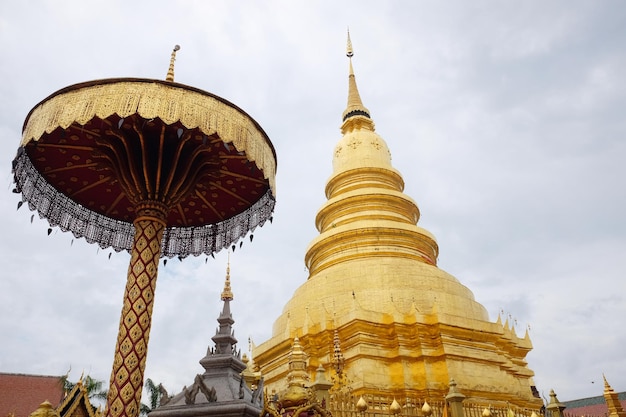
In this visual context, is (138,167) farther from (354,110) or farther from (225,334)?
(354,110)

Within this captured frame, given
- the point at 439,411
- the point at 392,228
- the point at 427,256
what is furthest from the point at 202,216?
the point at 427,256

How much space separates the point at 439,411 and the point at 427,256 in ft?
28.9

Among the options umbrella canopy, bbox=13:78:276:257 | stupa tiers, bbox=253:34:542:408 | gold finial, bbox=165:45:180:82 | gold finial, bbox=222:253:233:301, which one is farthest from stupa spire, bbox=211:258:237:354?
stupa tiers, bbox=253:34:542:408

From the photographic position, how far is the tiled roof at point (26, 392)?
1725 cm

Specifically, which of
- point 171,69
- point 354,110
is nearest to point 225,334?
point 171,69

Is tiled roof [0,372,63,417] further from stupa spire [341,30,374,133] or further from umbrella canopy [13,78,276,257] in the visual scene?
stupa spire [341,30,374,133]

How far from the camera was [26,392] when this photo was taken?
59.3ft

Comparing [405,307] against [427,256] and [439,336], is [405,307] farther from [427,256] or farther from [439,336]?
[427,256]

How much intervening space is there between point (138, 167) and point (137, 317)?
2.37 meters

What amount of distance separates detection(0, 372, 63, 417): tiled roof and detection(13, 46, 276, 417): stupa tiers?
9953 millimetres

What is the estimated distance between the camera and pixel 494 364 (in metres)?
15.7

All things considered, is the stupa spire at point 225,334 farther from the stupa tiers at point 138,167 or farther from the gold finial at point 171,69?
the gold finial at point 171,69

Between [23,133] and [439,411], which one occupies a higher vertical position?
[23,133]

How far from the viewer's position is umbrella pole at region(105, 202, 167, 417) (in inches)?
277
